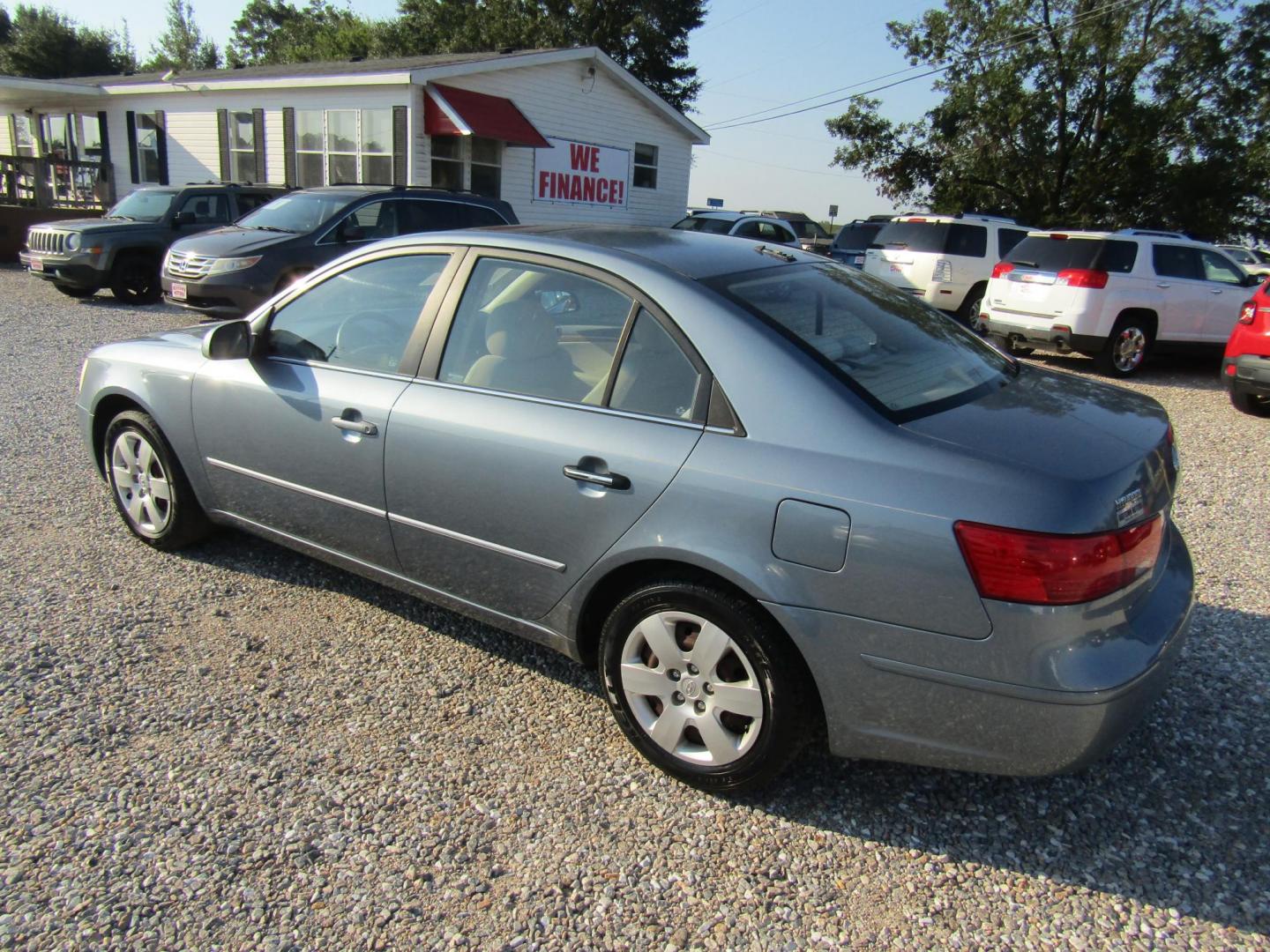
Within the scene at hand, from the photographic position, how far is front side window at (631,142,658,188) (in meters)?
23.2

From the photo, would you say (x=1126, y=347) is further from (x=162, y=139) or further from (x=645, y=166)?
(x=162, y=139)

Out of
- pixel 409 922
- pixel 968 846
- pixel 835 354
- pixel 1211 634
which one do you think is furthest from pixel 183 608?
pixel 1211 634

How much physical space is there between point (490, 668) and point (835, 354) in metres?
1.76

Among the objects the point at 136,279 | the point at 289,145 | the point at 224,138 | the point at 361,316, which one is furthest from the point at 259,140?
the point at 361,316

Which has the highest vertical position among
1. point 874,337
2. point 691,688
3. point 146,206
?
point 146,206

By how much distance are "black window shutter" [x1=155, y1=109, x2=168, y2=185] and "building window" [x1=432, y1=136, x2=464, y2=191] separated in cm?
854

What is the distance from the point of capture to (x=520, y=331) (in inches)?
126

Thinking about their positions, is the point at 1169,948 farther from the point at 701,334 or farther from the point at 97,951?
the point at 97,951

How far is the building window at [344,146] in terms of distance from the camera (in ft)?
60.0

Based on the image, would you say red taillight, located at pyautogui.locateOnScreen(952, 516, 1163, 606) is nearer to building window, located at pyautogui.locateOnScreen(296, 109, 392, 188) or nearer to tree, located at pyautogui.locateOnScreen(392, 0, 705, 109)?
building window, located at pyautogui.locateOnScreen(296, 109, 392, 188)

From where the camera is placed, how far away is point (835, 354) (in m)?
2.73

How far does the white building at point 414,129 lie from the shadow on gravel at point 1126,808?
53.6ft

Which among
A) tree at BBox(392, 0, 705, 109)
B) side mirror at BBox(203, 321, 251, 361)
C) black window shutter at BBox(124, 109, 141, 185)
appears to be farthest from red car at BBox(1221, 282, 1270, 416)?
tree at BBox(392, 0, 705, 109)

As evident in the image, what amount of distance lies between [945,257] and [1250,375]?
5326 millimetres
